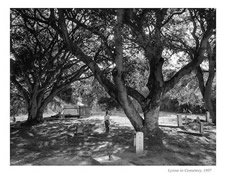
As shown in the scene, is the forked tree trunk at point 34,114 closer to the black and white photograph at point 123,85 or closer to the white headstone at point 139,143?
the black and white photograph at point 123,85

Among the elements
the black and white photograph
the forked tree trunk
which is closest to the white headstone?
the black and white photograph

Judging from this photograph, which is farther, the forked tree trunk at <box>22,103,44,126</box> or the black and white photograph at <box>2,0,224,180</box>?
the forked tree trunk at <box>22,103,44,126</box>

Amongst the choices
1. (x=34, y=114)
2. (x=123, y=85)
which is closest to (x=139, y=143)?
(x=123, y=85)

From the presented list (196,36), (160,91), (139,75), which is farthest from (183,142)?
(139,75)

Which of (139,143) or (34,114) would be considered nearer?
(139,143)

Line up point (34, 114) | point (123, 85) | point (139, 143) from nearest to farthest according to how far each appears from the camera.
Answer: point (139, 143), point (123, 85), point (34, 114)

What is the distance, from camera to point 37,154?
750 centimetres

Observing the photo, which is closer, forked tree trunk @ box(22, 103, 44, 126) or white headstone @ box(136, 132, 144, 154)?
white headstone @ box(136, 132, 144, 154)

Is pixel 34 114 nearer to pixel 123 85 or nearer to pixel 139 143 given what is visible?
pixel 123 85

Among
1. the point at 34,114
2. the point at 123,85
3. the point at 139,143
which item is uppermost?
the point at 123,85

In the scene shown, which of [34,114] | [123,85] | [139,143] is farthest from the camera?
[34,114]

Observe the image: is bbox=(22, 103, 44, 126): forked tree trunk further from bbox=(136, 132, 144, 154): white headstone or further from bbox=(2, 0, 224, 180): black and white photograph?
bbox=(136, 132, 144, 154): white headstone
